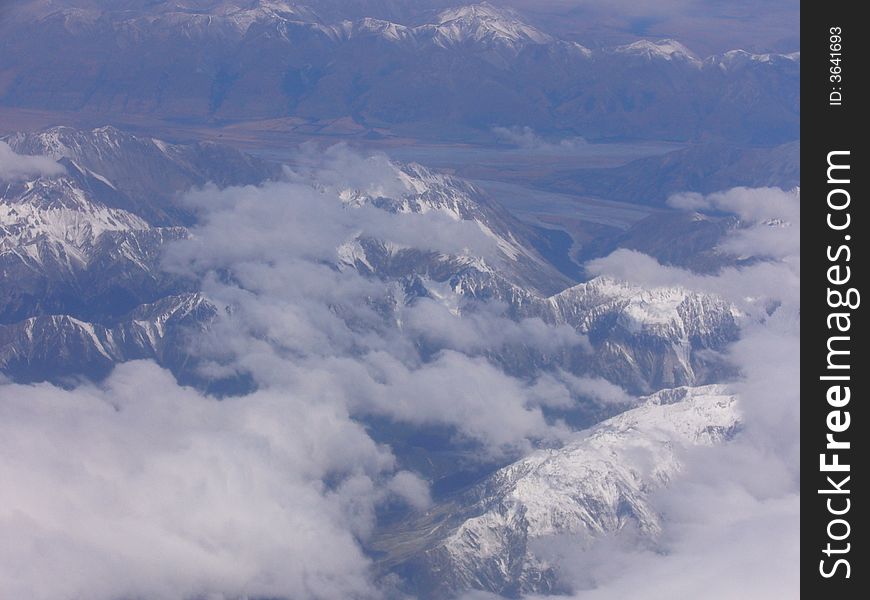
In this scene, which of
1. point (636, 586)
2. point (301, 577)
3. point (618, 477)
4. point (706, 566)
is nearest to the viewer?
point (706, 566)

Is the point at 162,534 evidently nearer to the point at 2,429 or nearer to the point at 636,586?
the point at 2,429

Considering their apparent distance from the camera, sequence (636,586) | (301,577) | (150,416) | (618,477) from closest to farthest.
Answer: (636,586)
(301,577)
(618,477)
(150,416)

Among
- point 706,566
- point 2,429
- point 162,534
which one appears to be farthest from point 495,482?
point 2,429
